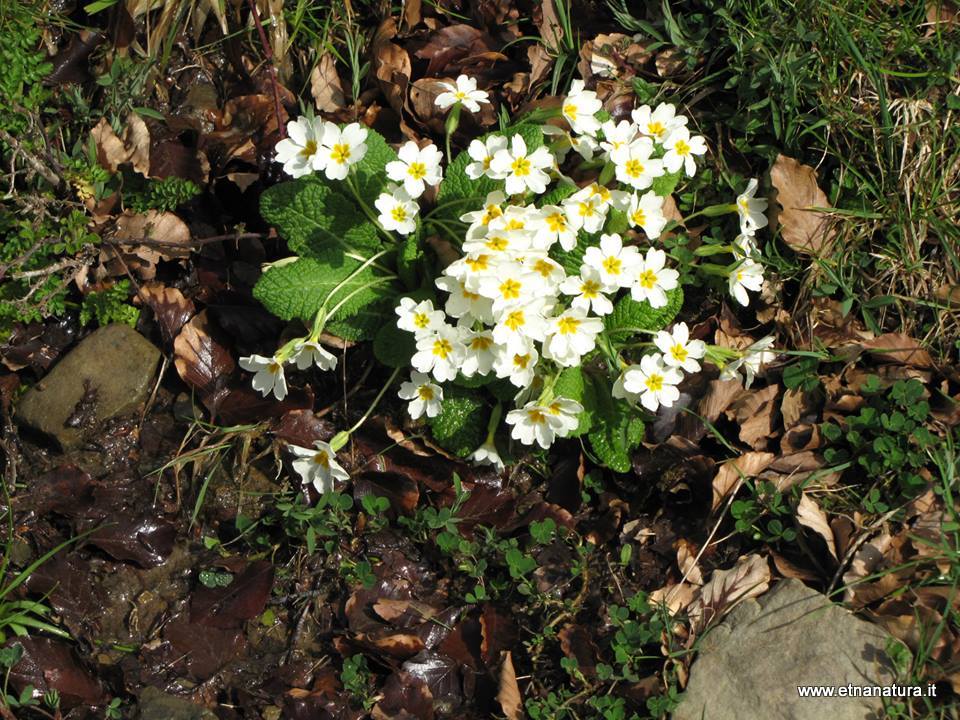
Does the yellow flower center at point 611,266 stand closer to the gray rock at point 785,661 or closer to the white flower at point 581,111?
the white flower at point 581,111

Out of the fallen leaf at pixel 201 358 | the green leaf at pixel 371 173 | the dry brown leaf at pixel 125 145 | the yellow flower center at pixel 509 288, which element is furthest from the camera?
the dry brown leaf at pixel 125 145

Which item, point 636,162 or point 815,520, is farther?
point 815,520

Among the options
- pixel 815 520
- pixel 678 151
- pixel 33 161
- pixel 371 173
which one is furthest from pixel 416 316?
pixel 33 161

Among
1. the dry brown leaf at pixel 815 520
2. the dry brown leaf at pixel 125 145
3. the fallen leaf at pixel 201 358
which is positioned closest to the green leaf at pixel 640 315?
the dry brown leaf at pixel 815 520

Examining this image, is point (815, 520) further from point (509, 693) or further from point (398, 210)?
point (398, 210)

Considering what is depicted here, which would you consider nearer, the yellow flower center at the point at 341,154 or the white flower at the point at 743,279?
the yellow flower center at the point at 341,154

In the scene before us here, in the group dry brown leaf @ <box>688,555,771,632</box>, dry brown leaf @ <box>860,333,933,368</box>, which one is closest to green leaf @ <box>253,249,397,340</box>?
dry brown leaf @ <box>688,555,771,632</box>

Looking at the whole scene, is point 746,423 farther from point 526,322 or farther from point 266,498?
point 266,498

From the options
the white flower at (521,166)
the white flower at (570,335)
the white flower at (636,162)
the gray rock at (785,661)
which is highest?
the white flower at (521,166)
